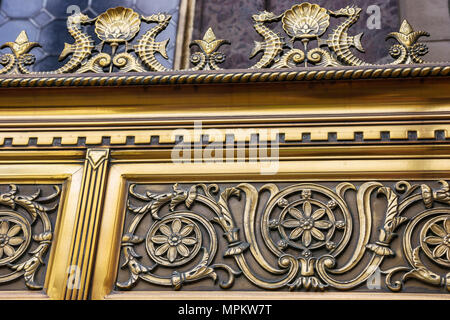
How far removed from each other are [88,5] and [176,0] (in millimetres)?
441

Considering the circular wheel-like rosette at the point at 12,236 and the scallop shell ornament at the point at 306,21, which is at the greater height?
the scallop shell ornament at the point at 306,21

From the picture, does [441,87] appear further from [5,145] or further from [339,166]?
[5,145]

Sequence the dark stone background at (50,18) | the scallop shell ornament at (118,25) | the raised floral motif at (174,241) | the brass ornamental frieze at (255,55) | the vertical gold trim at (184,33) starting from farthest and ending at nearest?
1. the dark stone background at (50,18)
2. the vertical gold trim at (184,33)
3. the scallop shell ornament at (118,25)
4. the brass ornamental frieze at (255,55)
5. the raised floral motif at (174,241)

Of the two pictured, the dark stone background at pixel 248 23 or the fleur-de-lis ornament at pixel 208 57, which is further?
the dark stone background at pixel 248 23

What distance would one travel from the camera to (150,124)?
209 cm

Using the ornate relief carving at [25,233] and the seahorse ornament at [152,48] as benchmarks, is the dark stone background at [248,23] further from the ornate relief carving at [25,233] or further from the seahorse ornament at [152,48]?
the ornate relief carving at [25,233]

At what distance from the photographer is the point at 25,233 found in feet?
6.57

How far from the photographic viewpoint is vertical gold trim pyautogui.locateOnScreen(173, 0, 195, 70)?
2.83 m

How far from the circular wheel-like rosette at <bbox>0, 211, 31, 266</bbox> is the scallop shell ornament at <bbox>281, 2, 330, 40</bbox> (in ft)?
3.68

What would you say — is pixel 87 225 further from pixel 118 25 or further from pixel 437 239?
pixel 437 239

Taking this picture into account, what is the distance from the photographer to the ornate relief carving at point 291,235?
5.94 ft

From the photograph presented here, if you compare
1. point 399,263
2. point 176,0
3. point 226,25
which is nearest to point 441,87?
point 399,263

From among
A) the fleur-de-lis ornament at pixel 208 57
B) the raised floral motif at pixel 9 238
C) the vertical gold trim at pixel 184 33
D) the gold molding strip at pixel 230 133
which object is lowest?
the raised floral motif at pixel 9 238

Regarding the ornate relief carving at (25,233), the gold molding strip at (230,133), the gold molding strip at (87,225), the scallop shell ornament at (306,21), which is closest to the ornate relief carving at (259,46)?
the scallop shell ornament at (306,21)
